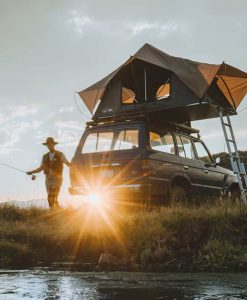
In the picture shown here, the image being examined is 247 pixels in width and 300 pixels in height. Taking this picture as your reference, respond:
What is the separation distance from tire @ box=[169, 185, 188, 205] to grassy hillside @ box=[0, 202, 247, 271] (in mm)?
968

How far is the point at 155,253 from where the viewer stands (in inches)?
273

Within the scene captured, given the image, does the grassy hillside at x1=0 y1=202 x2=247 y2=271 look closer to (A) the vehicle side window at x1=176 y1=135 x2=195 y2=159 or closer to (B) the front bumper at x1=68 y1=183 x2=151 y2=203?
(B) the front bumper at x1=68 y1=183 x2=151 y2=203

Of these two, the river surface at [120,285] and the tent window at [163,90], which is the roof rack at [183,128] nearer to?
the tent window at [163,90]

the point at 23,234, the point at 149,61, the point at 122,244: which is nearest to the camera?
the point at 122,244

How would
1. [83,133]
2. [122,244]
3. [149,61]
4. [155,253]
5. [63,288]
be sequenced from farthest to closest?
[149,61] < [83,133] < [122,244] < [155,253] < [63,288]

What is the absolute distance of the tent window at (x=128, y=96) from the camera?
11.2 metres

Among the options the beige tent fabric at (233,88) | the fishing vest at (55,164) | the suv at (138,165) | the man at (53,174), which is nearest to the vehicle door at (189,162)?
the suv at (138,165)

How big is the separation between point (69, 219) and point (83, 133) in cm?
188

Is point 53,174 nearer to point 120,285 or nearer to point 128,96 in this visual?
point 128,96

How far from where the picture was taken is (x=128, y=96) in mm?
11367

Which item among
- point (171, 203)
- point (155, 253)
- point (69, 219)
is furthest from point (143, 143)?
point (155, 253)

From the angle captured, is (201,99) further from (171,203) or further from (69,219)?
(69,219)

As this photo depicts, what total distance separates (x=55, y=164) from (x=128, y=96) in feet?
7.86

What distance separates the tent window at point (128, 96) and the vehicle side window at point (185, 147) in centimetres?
171
